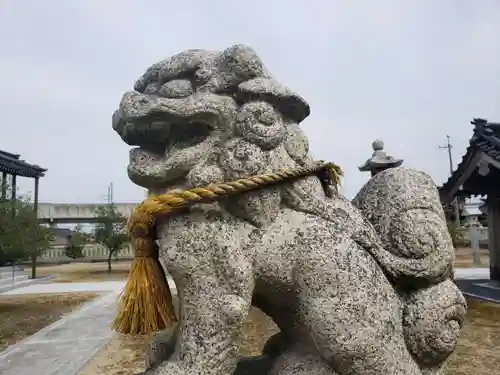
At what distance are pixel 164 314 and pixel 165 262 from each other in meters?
0.19

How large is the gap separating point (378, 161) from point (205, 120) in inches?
219

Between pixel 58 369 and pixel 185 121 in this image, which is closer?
pixel 185 121

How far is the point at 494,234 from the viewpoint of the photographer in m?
9.91

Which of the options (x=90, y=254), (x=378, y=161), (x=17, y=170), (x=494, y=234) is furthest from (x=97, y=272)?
(x=378, y=161)

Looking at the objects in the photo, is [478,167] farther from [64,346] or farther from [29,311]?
[29,311]

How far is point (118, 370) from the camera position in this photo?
4.48 m

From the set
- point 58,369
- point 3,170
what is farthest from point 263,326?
point 3,170

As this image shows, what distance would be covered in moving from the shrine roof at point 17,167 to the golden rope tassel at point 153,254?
15.1 meters

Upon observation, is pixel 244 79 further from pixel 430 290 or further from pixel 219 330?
pixel 430 290

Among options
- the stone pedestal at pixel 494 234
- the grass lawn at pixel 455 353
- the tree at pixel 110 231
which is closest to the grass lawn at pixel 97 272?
the tree at pixel 110 231

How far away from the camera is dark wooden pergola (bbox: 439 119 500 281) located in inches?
315

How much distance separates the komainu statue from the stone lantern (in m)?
5.04

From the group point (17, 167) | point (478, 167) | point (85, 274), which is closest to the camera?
point (478, 167)

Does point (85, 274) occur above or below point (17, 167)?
below
